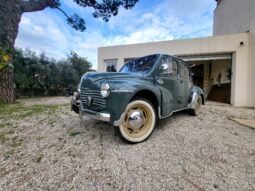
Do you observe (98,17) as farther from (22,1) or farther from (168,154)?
Result: (168,154)

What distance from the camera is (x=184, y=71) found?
4.32 m

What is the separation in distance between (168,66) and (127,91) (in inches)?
57.9

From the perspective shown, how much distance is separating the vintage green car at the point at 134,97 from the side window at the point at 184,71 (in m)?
0.43

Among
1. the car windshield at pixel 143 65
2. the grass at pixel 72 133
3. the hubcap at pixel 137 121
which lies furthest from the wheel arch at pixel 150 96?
the grass at pixel 72 133

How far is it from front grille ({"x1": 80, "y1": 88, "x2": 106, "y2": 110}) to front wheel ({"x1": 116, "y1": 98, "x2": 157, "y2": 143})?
458mm

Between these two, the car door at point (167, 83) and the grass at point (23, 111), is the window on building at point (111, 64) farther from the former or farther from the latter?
the car door at point (167, 83)

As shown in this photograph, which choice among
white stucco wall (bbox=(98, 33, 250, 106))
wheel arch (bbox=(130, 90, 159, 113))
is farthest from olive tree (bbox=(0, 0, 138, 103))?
wheel arch (bbox=(130, 90, 159, 113))

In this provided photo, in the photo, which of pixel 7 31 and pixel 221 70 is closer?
pixel 7 31

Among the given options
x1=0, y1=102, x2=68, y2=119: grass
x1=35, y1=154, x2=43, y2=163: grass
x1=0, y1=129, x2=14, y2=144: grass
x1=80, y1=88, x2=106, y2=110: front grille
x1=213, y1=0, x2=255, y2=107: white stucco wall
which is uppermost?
x1=213, y1=0, x2=255, y2=107: white stucco wall

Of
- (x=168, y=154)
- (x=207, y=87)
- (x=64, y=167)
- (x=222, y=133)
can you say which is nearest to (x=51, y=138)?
(x=64, y=167)

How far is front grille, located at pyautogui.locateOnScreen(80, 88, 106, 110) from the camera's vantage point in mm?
2640

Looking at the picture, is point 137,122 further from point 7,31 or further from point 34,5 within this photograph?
point 34,5

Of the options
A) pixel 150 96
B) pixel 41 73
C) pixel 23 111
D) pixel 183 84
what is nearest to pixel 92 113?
pixel 150 96

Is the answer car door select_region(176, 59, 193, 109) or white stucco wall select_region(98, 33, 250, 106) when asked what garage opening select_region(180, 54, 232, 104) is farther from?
car door select_region(176, 59, 193, 109)
